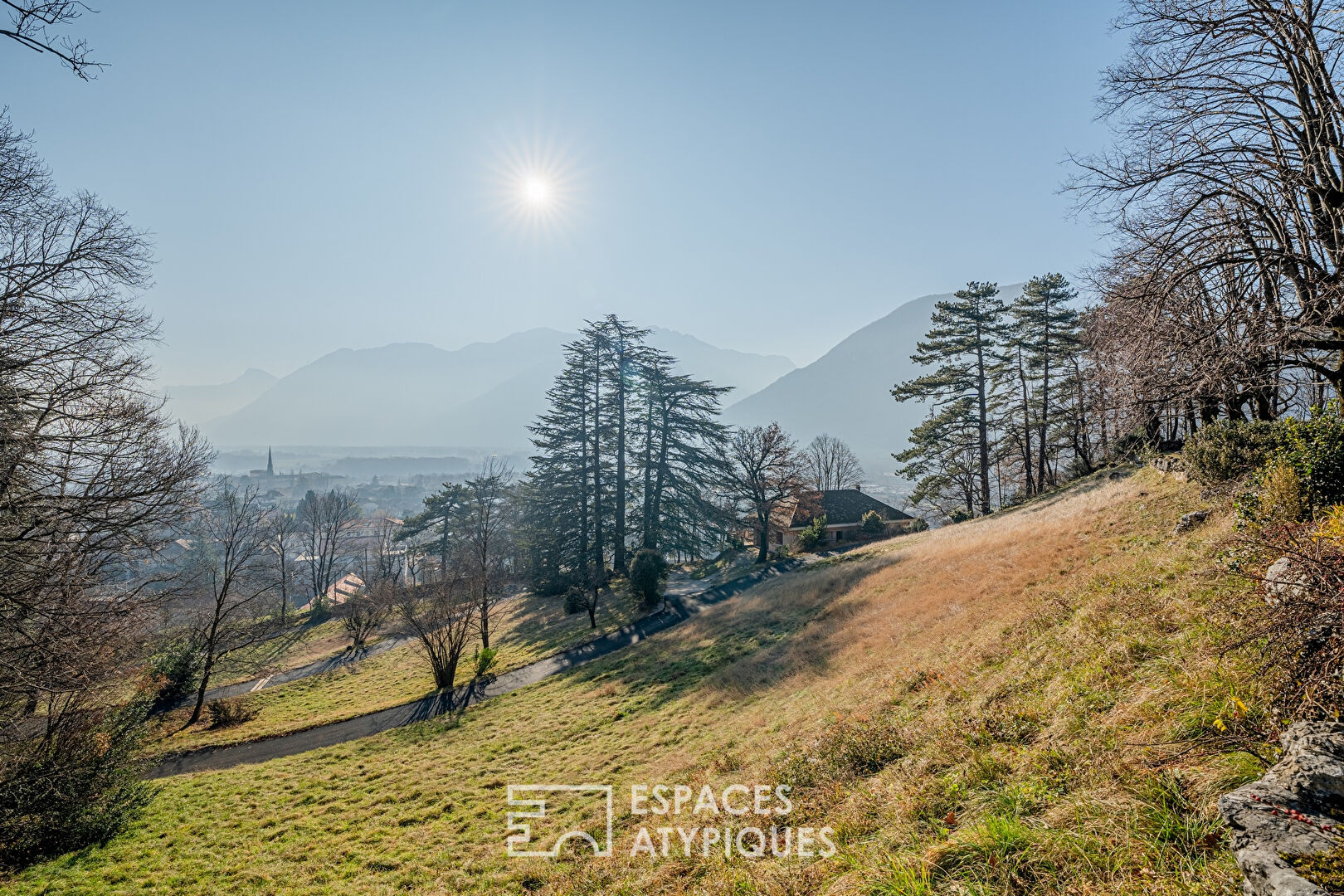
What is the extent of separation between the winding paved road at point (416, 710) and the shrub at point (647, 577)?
88 centimetres

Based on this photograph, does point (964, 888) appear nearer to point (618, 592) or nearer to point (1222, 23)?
point (1222, 23)

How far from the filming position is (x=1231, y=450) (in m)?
10.8

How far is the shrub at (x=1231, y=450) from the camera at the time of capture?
33.5 ft

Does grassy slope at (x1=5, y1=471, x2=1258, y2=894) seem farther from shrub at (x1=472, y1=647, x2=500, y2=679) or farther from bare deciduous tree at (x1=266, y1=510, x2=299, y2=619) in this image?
bare deciduous tree at (x1=266, y1=510, x2=299, y2=619)

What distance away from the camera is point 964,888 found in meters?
3.24

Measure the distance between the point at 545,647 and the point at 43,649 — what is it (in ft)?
49.6

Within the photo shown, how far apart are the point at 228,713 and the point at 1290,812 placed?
83.0 feet

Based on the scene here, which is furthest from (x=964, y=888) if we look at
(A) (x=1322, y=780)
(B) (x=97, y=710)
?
(B) (x=97, y=710)

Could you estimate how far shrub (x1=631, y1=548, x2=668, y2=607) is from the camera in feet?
78.3

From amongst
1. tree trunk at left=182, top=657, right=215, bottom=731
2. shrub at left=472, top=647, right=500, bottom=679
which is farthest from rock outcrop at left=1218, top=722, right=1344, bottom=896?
tree trunk at left=182, top=657, right=215, bottom=731

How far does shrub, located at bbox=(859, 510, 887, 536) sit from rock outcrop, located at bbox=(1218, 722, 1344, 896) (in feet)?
122

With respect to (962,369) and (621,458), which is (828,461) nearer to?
(962,369)

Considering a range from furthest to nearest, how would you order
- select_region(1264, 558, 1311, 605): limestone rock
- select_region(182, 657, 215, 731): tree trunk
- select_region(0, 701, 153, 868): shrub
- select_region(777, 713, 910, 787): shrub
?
select_region(182, 657, 215, 731): tree trunk → select_region(0, 701, 153, 868): shrub → select_region(777, 713, 910, 787): shrub → select_region(1264, 558, 1311, 605): limestone rock

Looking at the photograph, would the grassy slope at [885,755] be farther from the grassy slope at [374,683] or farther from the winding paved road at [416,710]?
the grassy slope at [374,683]
